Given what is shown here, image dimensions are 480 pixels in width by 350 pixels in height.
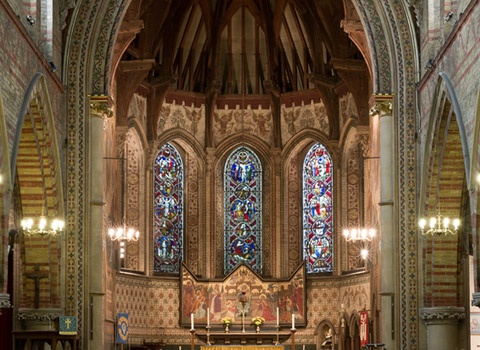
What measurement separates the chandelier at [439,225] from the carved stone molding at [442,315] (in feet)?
5.28

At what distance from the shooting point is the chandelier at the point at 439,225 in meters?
20.4

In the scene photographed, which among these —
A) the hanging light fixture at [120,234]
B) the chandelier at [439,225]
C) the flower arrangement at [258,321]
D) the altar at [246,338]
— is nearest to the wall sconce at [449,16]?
the chandelier at [439,225]

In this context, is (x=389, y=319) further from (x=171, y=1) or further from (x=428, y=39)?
(x=171, y=1)

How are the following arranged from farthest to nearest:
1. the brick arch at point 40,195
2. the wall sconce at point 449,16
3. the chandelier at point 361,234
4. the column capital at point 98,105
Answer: the chandelier at point 361,234 → the column capital at point 98,105 → the brick arch at point 40,195 → the wall sconce at point 449,16

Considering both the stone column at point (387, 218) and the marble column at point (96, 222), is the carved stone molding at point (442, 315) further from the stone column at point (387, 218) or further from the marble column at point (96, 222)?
the marble column at point (96, 222)

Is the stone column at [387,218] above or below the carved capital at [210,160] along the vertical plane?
below

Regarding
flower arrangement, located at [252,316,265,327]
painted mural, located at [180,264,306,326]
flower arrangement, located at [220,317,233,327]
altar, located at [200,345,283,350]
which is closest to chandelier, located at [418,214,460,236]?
altar, located at [200,345,283,350]

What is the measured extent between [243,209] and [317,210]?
7.97 feet

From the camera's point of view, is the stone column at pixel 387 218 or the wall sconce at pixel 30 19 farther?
the stone column at pixel 387 218

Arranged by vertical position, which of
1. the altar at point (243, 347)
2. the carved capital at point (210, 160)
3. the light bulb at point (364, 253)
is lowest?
the altar at point (243, 347)

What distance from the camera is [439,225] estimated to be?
20562 mm

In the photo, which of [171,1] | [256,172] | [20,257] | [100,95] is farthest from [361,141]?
[20,257]

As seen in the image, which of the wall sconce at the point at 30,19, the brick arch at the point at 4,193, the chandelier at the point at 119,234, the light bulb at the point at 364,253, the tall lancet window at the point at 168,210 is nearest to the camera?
the brick arch at the point at 4,193

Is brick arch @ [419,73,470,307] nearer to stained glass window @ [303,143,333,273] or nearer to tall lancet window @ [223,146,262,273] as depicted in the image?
stained glass window @ [303,143,333,273]
